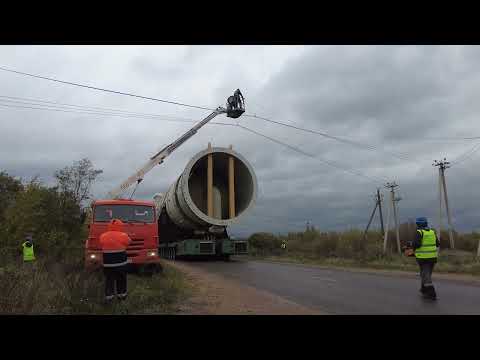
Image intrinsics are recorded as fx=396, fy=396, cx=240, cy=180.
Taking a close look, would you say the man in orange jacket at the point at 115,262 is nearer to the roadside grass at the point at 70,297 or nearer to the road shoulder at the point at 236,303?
the roadside grass at the point at 70,297

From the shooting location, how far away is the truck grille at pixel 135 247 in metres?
9.52

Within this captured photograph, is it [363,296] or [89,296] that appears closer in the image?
[89,296]

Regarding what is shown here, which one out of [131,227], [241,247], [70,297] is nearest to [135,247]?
[131,227]

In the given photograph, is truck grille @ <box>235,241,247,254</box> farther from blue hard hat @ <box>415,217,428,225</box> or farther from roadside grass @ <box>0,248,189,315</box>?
blue hard hat @ <box>415,217,428,225</box>

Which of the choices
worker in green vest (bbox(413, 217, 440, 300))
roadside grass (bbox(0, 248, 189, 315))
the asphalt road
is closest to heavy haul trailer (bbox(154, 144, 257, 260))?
the asphalt road

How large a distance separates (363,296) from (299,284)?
7.81 feet

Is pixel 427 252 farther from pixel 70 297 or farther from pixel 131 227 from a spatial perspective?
pixel 131 227

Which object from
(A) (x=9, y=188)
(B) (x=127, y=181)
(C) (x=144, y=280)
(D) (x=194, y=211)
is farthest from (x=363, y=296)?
(A) (x=9, y=188)

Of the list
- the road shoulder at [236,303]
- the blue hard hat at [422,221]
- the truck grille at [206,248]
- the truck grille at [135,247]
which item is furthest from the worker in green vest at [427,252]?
the truck grille at [206,248]

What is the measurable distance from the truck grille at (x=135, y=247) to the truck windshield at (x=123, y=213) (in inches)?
27.4

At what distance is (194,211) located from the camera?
17.1 metres

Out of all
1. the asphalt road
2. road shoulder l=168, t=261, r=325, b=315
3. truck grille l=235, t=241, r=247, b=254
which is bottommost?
the asphalt road

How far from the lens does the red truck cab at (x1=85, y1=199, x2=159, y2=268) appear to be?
926cm
